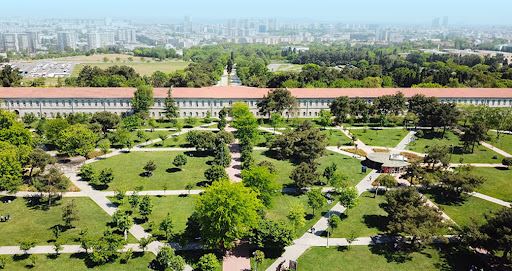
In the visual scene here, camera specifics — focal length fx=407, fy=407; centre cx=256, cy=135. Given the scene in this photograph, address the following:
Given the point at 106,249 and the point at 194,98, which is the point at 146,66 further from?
the point at 106,249

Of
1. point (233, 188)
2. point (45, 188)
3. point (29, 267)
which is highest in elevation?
point (233, 188)

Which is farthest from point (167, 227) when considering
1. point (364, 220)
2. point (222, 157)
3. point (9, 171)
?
point (9, 171)

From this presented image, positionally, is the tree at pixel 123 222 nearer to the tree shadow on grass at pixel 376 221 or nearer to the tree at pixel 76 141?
the tree at pixel 76 141

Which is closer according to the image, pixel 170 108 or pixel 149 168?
pixel 149 168

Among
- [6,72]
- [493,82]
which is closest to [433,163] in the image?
[493,82]

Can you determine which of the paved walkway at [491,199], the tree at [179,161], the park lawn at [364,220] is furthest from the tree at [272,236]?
the paved walkway at [491,199]

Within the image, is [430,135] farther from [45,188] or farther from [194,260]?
[45,188]
